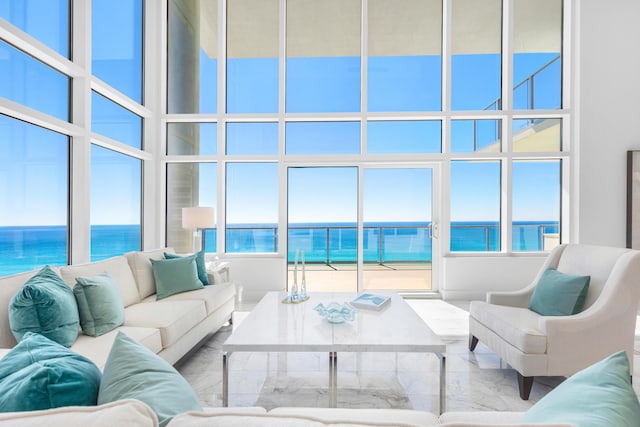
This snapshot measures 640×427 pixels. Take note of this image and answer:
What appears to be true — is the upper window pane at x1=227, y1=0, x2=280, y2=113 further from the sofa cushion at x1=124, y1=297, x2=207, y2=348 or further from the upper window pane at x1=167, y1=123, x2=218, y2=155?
the sofa cushion at x1=124, y1=297, x2=207, y2=348

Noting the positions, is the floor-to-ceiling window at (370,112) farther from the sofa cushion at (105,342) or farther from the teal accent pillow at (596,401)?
the teal accent pillow at (596,401)

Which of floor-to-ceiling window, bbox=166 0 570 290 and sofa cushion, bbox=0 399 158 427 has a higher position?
floor-to-ceiling window, bbox=166 0 570 290

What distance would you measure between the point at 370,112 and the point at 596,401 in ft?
16.0

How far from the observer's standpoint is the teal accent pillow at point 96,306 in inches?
88.0

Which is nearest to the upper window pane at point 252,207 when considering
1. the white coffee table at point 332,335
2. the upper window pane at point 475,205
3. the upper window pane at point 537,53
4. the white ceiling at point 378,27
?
the white ceiling at point 378,27

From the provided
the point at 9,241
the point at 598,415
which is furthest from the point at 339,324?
the point at 9,241

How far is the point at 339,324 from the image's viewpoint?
2.40m

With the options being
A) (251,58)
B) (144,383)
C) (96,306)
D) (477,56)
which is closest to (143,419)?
(144,383)

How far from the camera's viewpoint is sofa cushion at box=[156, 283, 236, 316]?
3.14 m

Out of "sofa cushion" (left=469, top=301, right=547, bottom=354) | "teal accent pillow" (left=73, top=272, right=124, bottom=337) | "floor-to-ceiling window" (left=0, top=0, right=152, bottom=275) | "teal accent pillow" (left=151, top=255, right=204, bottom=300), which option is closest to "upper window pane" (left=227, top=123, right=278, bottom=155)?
"floor-to-ceiling window" (left=0, top=0, right=152, bottom=275)

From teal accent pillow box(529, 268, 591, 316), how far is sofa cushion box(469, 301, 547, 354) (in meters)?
0.10

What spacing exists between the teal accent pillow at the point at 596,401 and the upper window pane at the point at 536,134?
5.14 m

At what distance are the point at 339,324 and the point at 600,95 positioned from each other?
5123 millimetres

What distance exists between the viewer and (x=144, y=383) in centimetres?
84
